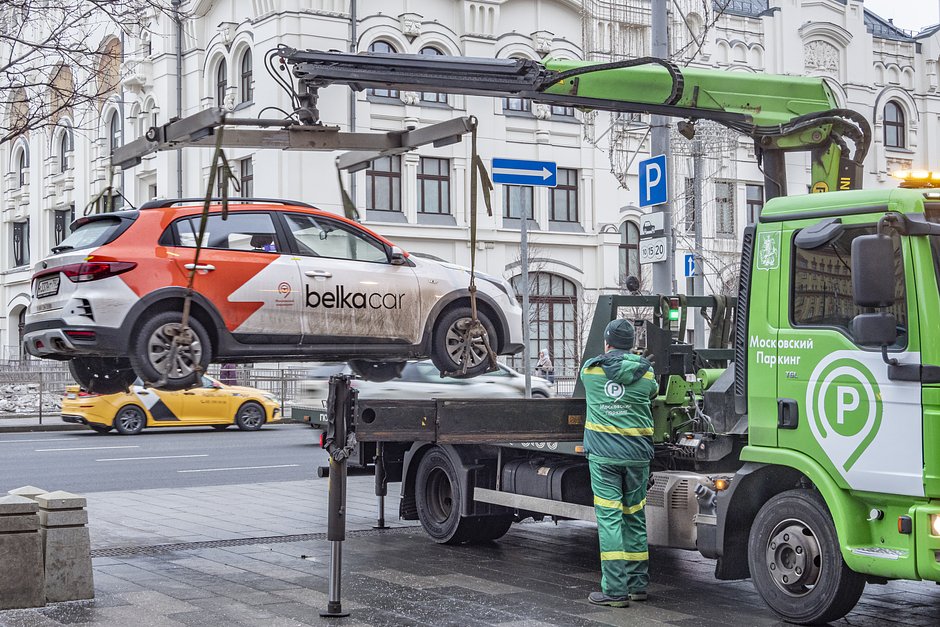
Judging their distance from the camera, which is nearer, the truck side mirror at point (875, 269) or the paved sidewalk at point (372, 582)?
the truck side mirror at point (875, 269)

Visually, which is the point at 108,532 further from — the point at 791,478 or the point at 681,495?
the point at 791,478

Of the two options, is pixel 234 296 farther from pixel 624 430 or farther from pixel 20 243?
pixel 20 243

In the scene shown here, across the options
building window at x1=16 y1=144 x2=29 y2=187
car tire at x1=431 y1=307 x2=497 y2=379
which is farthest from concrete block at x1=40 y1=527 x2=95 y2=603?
building window at x1=16 y1=144 x2=29 y2=187

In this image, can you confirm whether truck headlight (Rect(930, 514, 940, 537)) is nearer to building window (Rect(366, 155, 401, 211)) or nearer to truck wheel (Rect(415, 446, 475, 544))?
truck wheel (Rect(415, 446, 475, 544))

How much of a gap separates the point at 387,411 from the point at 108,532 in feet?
12.9

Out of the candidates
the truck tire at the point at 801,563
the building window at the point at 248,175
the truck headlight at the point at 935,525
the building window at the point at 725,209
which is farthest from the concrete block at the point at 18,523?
the building window at the point at 725,209

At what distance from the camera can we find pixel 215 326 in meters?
8.83

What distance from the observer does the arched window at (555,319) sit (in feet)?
121

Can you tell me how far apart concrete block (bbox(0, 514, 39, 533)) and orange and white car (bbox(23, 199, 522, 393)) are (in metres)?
1.15

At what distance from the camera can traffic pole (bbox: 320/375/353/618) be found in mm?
7977

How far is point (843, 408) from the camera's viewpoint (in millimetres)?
7344

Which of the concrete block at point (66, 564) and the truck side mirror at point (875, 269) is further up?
the truck side mirror at point (875, 269)

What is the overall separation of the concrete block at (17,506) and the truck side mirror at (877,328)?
17.6ft

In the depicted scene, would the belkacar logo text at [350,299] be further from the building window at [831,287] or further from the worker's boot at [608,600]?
the building window at [831,287]
